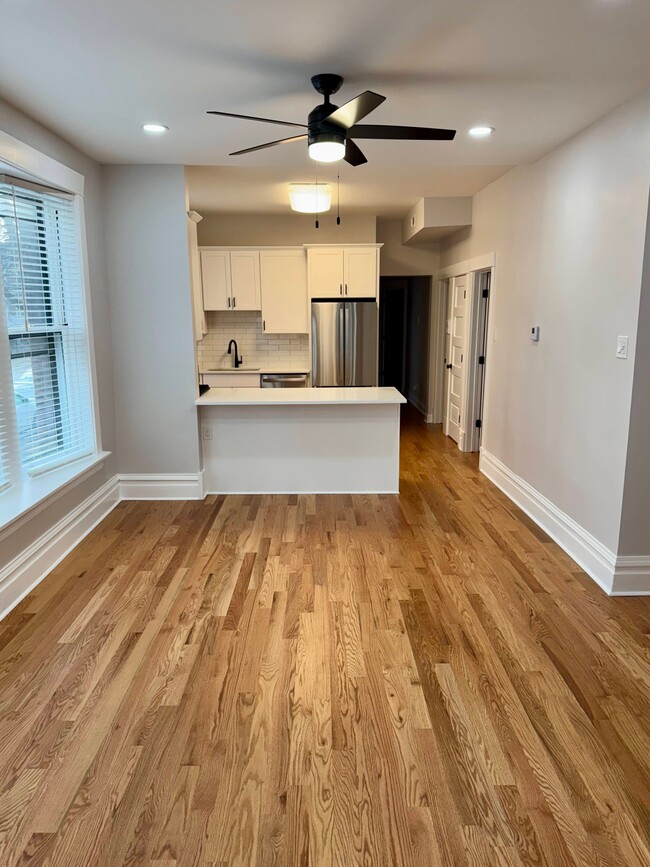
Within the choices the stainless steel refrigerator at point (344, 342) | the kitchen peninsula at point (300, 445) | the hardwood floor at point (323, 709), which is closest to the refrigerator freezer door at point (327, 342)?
the stainless steel refrigerator at point (344, 342)

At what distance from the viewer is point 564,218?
357cm

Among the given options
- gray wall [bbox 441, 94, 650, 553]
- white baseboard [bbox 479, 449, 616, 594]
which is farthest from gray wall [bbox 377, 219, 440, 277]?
white baseboard [bbox 479, 449, 616, 594]

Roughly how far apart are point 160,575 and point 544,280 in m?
3.22

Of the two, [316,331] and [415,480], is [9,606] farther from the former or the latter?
[316,331]

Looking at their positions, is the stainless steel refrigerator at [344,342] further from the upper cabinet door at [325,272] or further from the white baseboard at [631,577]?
the white baseboard at [631,577]

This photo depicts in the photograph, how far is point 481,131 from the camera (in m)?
3.29

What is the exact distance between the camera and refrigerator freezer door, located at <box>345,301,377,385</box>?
6.55m

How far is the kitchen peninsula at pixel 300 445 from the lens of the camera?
4.52 m

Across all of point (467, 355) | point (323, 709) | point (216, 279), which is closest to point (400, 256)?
point (467, 355)

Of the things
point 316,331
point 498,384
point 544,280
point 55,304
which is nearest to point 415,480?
point 498,384

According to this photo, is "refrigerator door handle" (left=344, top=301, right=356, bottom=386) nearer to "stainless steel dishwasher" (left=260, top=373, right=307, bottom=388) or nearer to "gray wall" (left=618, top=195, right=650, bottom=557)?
"stainless steel dishwasher" (left=260, top=373, right=307, bottom=388)

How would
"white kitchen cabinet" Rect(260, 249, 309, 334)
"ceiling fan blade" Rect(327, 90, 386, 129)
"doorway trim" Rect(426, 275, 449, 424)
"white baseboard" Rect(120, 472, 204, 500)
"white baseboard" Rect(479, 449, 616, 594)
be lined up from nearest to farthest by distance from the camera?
"ceiling fan blade" Rect(327, 90, 386, 129) < "white baseboard" Rect(479, 449, 616, 594) < "white baseboard" Rect(120, 472, 204, 500) < "white kitchen cabinet" Rect(260, 249, 309, 334) < "doorway trim" Rect(426, 275, 449, 424)

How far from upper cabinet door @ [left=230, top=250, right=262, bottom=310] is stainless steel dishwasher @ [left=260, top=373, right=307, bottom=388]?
0.84 metres

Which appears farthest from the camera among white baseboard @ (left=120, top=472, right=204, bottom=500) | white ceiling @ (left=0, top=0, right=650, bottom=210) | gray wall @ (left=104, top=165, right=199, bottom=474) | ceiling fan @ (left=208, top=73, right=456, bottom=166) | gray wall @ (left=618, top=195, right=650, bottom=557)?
white baseboard @ (left=120, top=472, right=204, bottom=500)
